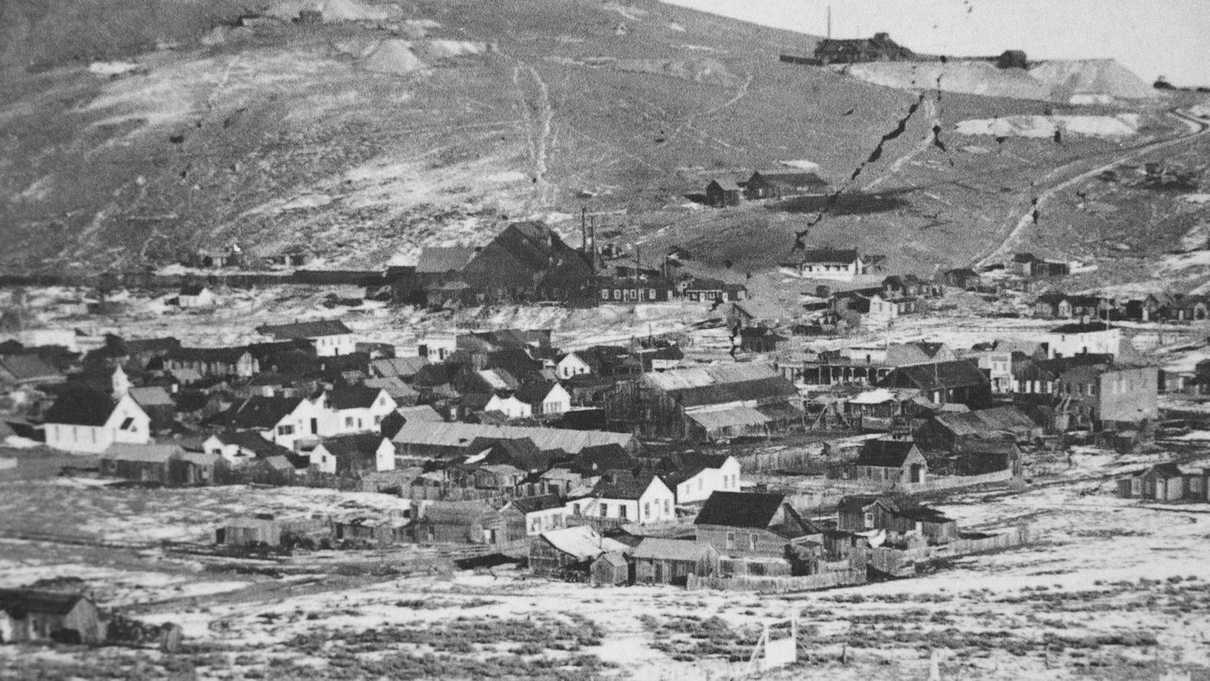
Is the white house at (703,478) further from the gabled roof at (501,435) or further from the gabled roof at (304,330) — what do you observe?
the gabled roof at (304,330)

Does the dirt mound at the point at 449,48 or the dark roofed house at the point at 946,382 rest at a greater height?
the dirt mound at the point at 449,48

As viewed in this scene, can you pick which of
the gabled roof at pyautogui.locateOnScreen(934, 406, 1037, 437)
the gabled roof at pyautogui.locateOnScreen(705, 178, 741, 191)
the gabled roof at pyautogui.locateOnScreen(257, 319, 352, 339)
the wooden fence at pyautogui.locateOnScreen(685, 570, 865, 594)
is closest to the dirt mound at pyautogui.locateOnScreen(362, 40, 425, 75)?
the gabled roof at pyautogui.locateOnScreen(705, 178, 741, 191)

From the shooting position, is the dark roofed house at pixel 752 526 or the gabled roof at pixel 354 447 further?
the gabled roof at pixel 354 447

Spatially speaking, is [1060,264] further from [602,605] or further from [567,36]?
[567,36]

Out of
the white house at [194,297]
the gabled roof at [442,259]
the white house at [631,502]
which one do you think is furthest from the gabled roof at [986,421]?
the gabled roof at [442,259]

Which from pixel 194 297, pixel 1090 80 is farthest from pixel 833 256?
pixel 1090 80

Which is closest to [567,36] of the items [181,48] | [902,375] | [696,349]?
[181,48]

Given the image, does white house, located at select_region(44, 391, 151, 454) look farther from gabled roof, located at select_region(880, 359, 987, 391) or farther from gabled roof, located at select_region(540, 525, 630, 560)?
gabled roof, located at select_region(880, 359, 987, 391)
